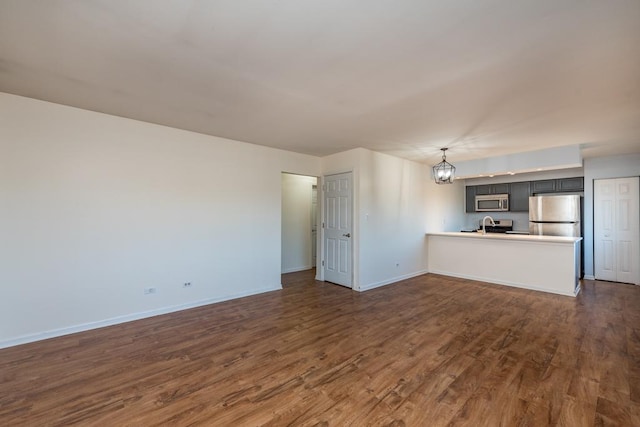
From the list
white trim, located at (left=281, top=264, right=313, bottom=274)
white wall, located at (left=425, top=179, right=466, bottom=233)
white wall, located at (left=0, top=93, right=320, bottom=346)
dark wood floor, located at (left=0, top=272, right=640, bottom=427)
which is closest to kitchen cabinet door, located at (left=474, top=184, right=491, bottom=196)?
white wall, located at (left=425, top=179, right=466, bottom=233)

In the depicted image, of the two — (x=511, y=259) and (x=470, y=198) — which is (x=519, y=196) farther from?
(x=511, y=259)

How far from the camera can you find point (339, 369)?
2.43 m

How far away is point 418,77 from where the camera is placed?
2398 millimetres

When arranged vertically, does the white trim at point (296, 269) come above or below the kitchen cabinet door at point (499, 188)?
below

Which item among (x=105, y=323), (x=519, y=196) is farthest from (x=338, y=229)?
(x=519, y=196)

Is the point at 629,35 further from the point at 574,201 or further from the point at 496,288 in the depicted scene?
the point at 574,201

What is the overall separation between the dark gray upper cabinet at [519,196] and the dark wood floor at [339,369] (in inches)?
132

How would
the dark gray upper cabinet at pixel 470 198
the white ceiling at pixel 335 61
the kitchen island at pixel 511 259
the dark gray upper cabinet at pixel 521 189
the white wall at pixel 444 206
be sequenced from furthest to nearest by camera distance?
the dark gray upper cabinet at pixel 470 198 < the white wall at pixel 444 206 < the dark gray upper cabinet at pixel 521 189 < the kitchen island at pixel 511 259 < the white ceiling at pixel 335 61

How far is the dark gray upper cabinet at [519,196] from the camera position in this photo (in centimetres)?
687

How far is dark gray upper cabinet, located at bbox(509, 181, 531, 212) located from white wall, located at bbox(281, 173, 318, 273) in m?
5.11

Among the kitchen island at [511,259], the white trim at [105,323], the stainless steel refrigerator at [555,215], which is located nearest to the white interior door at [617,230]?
the stainless steel refrigerator at [555,215]

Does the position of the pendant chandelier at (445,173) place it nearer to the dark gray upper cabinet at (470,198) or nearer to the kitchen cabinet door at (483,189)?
the kitchen cabinet door at (483,189)

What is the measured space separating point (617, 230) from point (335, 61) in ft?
22.5

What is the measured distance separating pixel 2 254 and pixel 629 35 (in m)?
5.63
